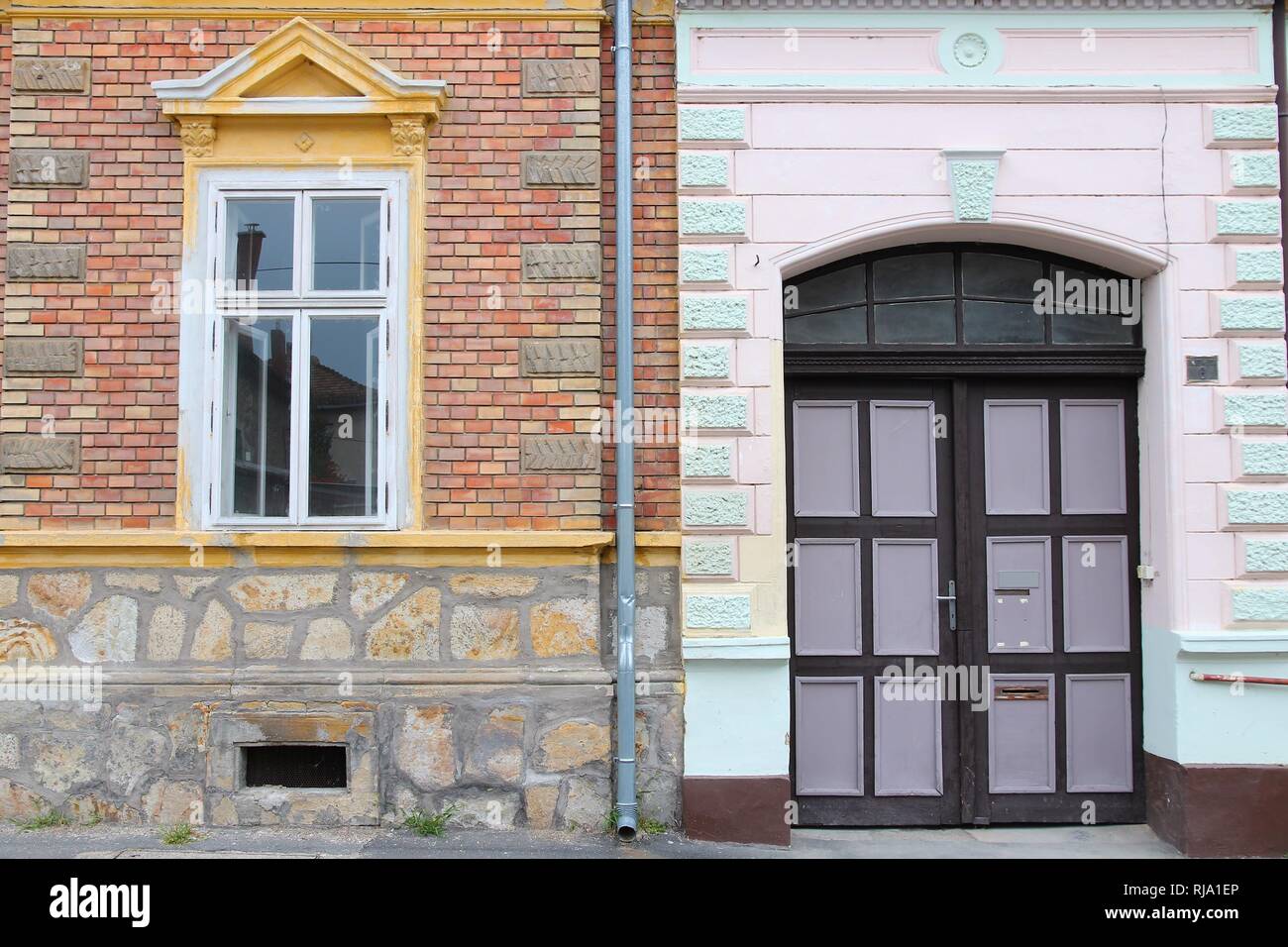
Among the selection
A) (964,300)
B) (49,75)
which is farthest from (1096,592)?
(49,75)

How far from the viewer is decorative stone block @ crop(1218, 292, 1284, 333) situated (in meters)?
5.57

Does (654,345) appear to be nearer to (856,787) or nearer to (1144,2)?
(856,787)

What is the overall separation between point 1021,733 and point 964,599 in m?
0.83

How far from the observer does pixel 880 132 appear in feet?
18.7

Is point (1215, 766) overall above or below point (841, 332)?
below

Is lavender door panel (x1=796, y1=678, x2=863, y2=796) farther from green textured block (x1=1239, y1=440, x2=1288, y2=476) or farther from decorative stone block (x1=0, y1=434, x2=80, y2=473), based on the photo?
decorative stone block (x1=0, y1=434, x2=80, y2=473)

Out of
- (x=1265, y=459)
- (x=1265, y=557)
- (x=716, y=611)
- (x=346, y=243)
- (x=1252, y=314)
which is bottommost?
(x=716, y=611)

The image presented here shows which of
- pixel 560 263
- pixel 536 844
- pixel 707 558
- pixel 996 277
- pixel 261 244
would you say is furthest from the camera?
pixel 996 277

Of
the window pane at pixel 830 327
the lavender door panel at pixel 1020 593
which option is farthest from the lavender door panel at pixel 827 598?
the window pane at pixel 830 327

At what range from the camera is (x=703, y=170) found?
5.63 metres

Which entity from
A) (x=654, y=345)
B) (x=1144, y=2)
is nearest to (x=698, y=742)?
(x=654, y=345)

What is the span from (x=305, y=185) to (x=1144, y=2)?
4.74m

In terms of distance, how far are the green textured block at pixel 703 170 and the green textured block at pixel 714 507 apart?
1679 millimetres

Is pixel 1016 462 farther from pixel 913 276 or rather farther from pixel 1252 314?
pixel 1252 314
